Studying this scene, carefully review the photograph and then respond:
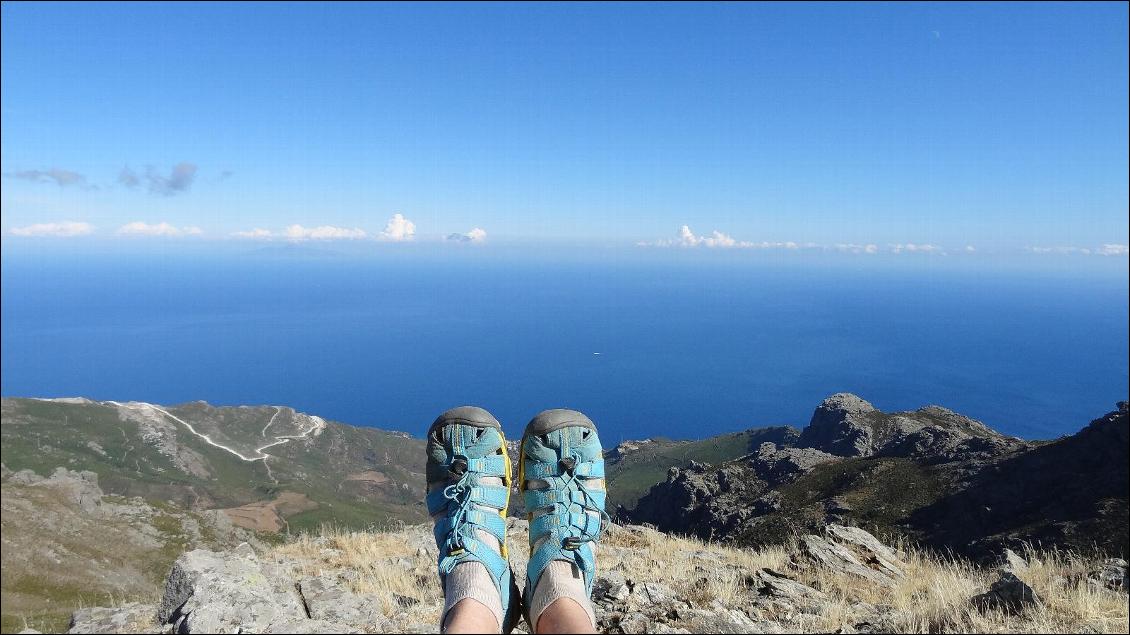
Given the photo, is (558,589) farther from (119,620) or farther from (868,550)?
(868,550)

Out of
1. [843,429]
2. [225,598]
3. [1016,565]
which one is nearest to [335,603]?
[225,598]

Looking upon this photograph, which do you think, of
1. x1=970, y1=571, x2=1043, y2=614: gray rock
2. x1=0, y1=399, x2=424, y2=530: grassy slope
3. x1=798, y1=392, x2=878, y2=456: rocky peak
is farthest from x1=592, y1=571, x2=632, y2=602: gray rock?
x1=0, y1=399, x2=424, y2=530: grassy slope

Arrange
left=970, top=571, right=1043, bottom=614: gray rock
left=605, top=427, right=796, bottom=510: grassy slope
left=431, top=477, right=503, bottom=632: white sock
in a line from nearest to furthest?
left=431, top=477, right=503, bottom=632: white sock < left=970, top=571, right=1043, bottom=614: gray rock < left=605, top=427, right=796, bottom=510: grassy slope

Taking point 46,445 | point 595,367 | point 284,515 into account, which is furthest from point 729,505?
point 46,445

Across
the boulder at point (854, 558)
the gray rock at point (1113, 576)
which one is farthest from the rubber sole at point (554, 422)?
the gray rock at point (1113, 576)

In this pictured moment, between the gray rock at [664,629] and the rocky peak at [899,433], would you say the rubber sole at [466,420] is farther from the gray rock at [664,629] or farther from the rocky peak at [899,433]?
the rocky peak at [899,433]

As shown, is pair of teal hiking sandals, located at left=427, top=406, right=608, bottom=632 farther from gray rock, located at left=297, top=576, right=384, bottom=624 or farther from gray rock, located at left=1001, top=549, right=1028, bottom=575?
gray rock, located at left=1001, top=549, right=1028, bottom=575
